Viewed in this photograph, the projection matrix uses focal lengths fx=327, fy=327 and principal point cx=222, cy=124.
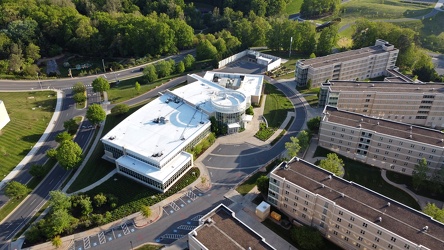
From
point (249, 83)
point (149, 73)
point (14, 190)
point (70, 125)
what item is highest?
point (149, 73)

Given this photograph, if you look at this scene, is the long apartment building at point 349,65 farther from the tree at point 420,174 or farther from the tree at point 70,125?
the tree at point 70,125

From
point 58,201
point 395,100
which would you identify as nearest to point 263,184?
point 58,201

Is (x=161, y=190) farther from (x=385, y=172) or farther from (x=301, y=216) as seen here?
(x=385, y=172)

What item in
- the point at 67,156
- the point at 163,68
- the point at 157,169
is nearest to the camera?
the point at 157,169

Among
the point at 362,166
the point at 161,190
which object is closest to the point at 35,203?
the point at 161,190

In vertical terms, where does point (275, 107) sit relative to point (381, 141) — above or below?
below

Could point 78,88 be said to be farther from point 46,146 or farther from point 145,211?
point 145,211

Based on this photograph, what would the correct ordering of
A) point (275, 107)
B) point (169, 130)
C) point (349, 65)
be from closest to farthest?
Answer: point (169, 130), point (275, 107), point (349, 65)

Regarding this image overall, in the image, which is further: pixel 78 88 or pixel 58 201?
pixel 78 88
